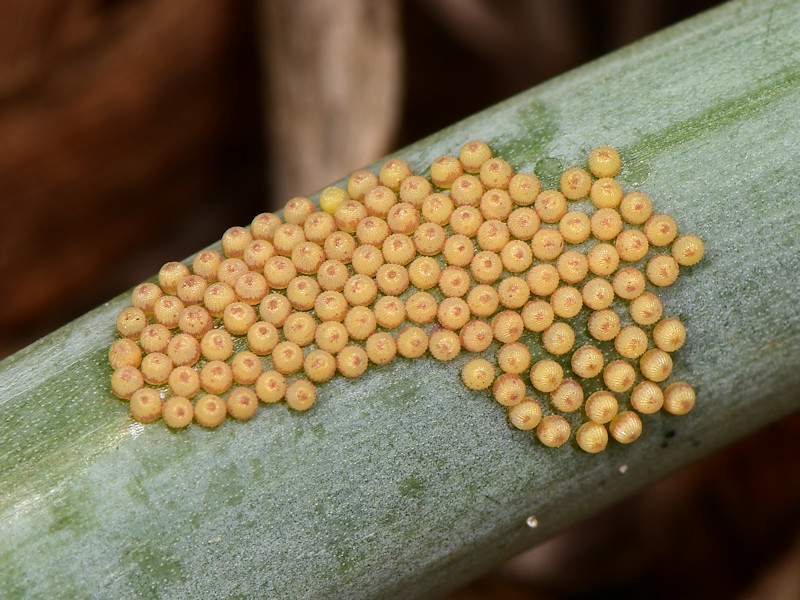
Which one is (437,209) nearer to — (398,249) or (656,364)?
(398,249)

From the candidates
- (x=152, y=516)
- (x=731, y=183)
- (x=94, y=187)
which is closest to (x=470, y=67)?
(x=94, y=187)

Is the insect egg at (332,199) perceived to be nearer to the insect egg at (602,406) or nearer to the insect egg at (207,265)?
the insect egg at (207,265)

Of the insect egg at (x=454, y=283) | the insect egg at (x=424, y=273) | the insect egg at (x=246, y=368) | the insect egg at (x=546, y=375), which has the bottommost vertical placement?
the insect egg at (x=546, y=375)

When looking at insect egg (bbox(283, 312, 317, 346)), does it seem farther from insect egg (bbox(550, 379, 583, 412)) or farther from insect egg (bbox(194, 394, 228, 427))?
insect egg (bbox(550, 379, 583, 412))

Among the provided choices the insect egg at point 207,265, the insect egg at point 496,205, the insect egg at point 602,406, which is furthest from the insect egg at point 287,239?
the insect egg at point 602,406

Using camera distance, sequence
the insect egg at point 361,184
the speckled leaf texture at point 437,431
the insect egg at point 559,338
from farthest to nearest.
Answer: the insect egg at point 361,184
the insect egg at point 559,338
the speckled leaf texture at point 437,431

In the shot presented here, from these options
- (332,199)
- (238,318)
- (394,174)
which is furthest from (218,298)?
(394,174)

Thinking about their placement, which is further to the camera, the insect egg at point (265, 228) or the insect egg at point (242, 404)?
the insect egg at point (265, 228)
